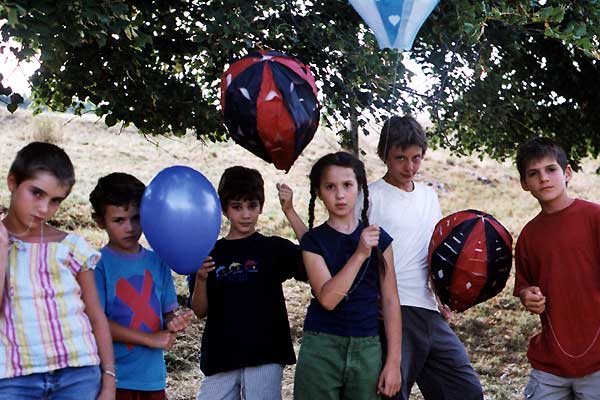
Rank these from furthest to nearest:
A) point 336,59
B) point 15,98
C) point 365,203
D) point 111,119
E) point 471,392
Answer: point 111,119, point 336,59, point 15,98, point 471,392, point 365,203

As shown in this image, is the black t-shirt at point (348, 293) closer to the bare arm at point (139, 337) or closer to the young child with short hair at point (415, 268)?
the young child with short hair at point (415, 268)

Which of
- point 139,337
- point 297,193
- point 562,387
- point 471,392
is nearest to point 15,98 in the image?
point 139,337

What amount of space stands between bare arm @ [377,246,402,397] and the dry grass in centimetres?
274

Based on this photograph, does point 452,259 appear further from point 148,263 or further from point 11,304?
point 11,304

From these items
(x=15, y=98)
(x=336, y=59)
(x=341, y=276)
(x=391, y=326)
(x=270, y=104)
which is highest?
(x=336, y=59)

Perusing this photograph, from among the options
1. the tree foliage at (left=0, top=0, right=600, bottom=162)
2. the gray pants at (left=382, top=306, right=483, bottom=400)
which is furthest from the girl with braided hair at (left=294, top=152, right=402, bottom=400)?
the tree foliage at (left=0, top=0, right=600, bottom=162)

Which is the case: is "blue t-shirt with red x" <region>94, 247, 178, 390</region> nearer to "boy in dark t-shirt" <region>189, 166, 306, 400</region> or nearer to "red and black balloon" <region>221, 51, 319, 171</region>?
"boy in dark t-shirt" <region>189, 166, 306, 400</region>

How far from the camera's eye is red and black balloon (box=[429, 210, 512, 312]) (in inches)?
117

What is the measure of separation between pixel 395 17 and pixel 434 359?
142cm

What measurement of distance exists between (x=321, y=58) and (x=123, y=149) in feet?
32.1

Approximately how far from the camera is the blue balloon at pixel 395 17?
10.2 feet

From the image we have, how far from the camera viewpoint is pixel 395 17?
123 inches

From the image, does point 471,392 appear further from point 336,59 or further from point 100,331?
point 336,59

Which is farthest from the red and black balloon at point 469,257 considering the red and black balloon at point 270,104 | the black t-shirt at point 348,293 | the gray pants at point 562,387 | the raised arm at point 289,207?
the red and black balloon at point 270,104
